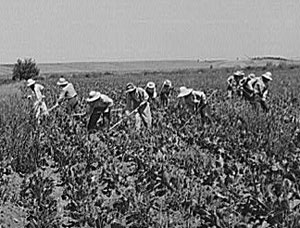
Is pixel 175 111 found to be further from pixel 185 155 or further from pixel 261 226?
pixel 261 226

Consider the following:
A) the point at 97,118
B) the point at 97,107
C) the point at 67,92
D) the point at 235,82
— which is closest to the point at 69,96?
the point at 67,92

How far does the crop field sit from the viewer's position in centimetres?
611

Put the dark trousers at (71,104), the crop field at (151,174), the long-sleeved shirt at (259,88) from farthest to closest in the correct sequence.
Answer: the long-sleeved shirt at (259,88) < the dark trousers at (71,104) < the crop field at (151,174)

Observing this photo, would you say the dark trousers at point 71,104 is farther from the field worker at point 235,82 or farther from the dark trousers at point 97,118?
the field worker at point 235,82

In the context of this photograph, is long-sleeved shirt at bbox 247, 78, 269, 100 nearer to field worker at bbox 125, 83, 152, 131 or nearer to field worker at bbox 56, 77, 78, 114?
field worker at bbox 125, 83, 152, 131

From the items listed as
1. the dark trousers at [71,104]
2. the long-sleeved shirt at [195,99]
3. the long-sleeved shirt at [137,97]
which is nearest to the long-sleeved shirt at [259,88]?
the long-sleeved shirt at [195,99]

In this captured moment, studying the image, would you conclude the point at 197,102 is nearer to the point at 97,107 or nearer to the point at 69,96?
the point at 97,107

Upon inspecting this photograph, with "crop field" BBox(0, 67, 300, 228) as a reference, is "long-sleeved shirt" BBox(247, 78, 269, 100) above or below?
above

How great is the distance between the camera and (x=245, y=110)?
37.9 ft

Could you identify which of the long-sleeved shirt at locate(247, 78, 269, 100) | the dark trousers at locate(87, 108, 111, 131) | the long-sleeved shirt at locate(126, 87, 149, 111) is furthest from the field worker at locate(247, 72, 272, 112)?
the dark trousers at locate(87, 108, 111, 131)

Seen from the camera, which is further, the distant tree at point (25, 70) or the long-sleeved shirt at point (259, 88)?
the distant tree at point (25, 70)

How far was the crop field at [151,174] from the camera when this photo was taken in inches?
241

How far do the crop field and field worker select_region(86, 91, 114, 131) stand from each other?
1.18 ft

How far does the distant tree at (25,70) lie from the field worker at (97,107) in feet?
143
